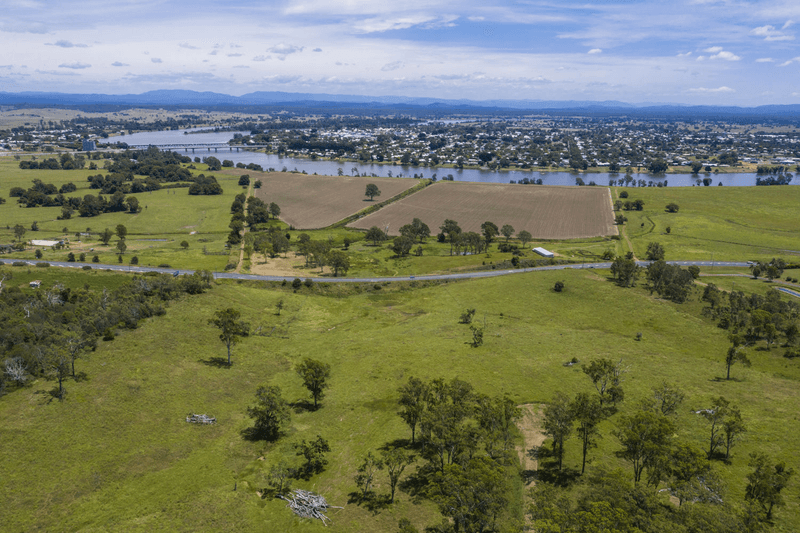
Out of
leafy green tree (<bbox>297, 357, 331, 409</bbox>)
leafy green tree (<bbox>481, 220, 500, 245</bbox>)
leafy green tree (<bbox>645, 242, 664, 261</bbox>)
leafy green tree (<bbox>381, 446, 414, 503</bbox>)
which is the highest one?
leafy green tree (<bbox>481, 220, 500, 245</bbox>)

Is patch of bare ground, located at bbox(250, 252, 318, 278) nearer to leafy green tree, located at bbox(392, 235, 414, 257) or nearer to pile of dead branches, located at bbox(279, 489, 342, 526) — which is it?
leafy green tree, located at bbox(392, 235, 414, 257)

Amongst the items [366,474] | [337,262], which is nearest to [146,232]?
[337,262]

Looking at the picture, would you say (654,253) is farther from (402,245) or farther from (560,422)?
(560,422)

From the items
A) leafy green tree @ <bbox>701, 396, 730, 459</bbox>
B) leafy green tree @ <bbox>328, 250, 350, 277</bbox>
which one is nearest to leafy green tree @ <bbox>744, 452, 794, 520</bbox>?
leafy green tree @ <bbox>701, 396, 730, 459</bbox>

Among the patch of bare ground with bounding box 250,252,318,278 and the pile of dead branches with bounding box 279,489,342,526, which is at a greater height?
the patch of bare ground with bounding box 250,252,318,278

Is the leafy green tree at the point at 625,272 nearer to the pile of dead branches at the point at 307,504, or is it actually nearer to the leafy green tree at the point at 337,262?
the leafy green tree at the point at 337,262

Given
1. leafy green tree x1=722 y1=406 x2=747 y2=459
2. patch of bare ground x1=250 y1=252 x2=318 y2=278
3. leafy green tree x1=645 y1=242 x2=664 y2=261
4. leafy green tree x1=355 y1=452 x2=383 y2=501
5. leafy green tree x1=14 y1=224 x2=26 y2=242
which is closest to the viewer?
leafy green tree x1=355 y1=452 x2=383 y2=501
